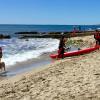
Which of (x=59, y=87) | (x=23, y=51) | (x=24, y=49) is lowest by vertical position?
(x=24, y=49)

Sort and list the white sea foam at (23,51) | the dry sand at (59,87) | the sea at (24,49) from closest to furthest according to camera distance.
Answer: the dry sand at (59,87), the white sea foam at (23,51), the sea at (24,49)

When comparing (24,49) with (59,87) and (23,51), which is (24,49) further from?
(59,87)

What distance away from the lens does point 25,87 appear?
30.7 feet

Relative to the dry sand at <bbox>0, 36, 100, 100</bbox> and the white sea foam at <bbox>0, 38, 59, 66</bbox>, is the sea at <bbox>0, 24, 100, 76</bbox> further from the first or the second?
the dry sand at <bbox>0, 36, 100, 100</bbox>

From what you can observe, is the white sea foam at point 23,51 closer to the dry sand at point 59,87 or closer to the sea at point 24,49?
the sea at point 24,49

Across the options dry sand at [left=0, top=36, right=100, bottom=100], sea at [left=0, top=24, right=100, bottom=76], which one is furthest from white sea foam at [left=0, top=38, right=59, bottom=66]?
dry sand at [left=0, top=36, right=100, bottom=100]

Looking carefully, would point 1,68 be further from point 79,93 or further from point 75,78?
point 79,93

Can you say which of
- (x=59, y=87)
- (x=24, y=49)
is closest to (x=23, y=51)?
(x=24, y=49)

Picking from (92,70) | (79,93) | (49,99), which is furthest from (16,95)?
(92,70)

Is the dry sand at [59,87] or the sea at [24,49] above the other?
the dry sand at [59,87]

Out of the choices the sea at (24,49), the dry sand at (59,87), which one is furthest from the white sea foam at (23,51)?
the dry sand at (59,87)

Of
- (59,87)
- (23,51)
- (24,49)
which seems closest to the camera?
(59,87)

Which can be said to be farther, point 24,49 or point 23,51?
point 24,49

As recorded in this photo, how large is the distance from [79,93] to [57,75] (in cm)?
271
